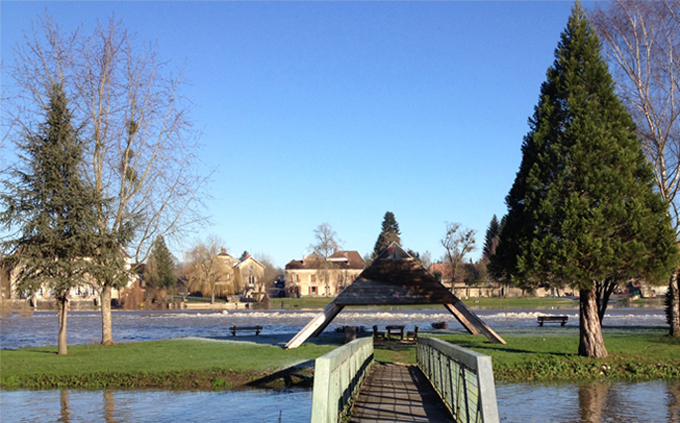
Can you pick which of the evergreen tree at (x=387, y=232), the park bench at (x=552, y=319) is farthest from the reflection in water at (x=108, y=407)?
the evergreen tree at (x=387, y=232)

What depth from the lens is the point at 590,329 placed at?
70.2 ft

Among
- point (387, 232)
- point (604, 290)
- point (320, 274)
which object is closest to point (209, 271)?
point (320, 274)

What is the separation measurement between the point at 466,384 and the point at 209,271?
8601 cm

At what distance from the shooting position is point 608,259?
65.2 ft

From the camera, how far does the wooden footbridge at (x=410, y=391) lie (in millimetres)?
7012

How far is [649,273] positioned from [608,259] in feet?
5.69

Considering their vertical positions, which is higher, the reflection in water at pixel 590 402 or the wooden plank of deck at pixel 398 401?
the wooden plank of deck at pixel 398 401

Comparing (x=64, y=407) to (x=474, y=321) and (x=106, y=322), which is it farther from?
(x=474, y=321)

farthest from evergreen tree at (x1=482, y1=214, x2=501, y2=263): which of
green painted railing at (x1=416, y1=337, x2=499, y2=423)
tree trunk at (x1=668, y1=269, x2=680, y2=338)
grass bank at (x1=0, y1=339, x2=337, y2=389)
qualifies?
green painted railing at (x1=416, y1=337, x2=499, y2=423)

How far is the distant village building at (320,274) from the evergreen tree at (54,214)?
277 feet

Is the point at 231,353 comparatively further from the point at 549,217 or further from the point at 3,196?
the point at 549,217

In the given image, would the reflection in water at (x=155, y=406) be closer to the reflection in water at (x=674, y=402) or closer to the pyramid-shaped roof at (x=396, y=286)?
the reflection in water at (x=674, y=402)

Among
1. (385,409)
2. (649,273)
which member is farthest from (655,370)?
(385,409)

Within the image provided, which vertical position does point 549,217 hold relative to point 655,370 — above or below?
above
